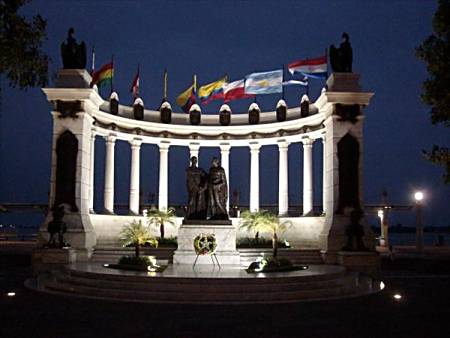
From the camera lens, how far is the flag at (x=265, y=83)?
45312mm

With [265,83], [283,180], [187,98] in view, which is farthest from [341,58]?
[187,98]

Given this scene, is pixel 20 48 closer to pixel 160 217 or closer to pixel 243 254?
pixel 243 254

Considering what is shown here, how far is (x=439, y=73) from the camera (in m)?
19.7

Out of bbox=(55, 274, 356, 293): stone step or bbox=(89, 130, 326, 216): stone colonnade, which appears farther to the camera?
bbox=(89, 130, 326, 216): stone colonnade

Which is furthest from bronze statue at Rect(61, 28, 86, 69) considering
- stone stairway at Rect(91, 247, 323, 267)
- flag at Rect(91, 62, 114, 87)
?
stone stairway at Rect(91, 247, 323, 267)

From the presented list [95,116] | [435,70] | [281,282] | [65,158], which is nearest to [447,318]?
[281,282]

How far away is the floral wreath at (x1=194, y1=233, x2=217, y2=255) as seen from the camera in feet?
94.5

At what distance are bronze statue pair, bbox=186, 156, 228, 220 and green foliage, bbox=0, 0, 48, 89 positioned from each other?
57.1 ft

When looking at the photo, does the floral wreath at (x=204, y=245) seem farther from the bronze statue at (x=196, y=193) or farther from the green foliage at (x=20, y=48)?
the green foliage at (x=20, y=48)

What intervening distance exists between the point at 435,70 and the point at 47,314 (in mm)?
15667

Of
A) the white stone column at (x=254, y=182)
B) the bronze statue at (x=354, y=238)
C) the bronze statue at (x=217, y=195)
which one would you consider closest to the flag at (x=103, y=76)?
the white stone column at (x=254, y=182)

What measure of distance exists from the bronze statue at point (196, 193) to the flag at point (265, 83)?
17105mm

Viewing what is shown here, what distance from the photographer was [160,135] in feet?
160

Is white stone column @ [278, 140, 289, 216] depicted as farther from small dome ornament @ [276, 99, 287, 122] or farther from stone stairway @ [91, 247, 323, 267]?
stone stairway @ [91, 247, 323, 267]
